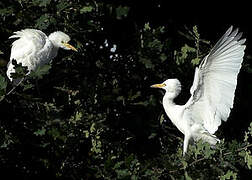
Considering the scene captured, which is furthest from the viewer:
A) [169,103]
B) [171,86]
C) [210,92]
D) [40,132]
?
[169,103]

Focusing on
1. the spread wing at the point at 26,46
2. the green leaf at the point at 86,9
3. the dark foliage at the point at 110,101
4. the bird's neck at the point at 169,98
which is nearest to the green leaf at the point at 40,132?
the dark foliage at the point at 110,101

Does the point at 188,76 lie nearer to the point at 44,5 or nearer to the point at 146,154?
the point at 146,154

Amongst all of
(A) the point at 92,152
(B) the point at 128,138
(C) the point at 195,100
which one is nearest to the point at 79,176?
(A) the point at 92,152

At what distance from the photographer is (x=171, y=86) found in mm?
4633

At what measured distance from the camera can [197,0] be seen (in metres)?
5.32

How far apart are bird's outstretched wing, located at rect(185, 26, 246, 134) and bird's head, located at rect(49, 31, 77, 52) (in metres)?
1.02

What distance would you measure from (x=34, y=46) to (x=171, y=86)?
1.06 meters

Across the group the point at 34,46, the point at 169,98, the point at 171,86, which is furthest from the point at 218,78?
the point at 34,46

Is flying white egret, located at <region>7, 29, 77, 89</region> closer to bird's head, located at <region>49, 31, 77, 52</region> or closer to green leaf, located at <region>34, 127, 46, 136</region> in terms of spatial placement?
bird's head, located at <region>49, 31, 77, 52</region>

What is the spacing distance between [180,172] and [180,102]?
1.39m

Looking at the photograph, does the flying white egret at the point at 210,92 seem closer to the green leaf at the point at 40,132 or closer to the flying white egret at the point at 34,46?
the flying white egret at the point at 34,46

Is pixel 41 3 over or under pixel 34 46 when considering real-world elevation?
over

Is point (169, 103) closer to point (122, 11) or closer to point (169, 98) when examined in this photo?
point (169, 98)

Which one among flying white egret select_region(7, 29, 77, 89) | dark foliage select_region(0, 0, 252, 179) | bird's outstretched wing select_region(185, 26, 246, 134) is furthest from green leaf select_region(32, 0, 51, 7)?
bird's outstretched wing select_region(185, 26, 246, 134)
